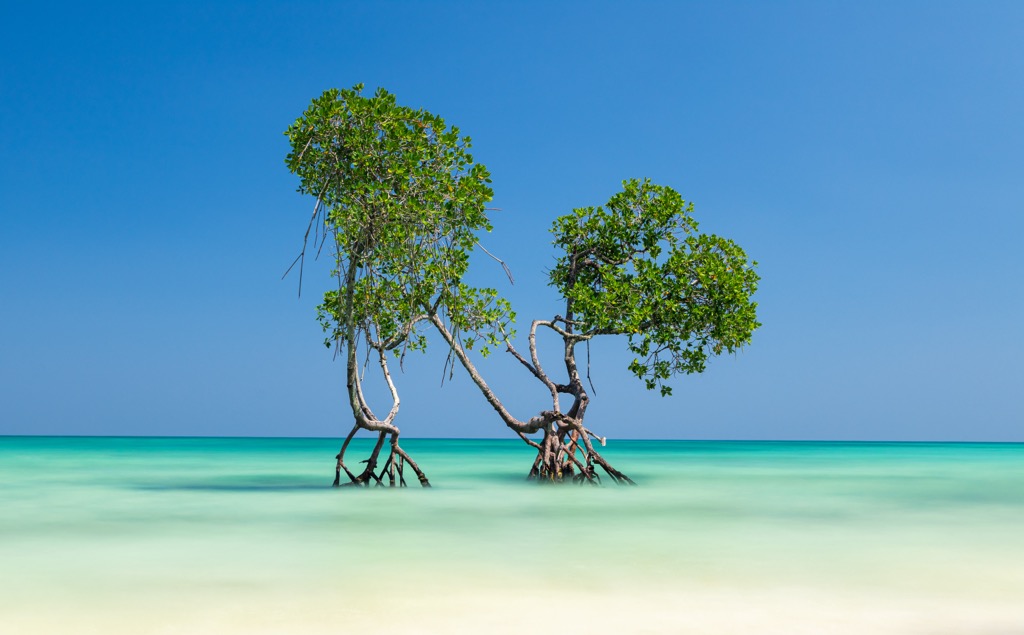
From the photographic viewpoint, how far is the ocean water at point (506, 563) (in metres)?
5.34

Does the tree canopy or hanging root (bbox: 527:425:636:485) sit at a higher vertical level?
the tree canopy

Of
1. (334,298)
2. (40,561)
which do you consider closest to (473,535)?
(40,561)

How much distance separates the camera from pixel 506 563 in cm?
734

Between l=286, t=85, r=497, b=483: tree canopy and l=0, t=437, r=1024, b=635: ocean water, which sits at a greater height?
l=286, t=85, r=497, b=483: tree canopy

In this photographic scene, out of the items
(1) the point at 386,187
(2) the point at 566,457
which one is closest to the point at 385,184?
(1) the point at 386,187

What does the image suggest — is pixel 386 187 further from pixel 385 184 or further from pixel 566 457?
pixel 566 457

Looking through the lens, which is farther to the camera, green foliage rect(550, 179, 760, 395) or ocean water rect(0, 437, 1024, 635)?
green foliage rect(550, 179, 760, 395)

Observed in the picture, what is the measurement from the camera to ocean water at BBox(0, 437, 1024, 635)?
5.34 m

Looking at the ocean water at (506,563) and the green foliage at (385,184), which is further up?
the green foliage at (385,184)

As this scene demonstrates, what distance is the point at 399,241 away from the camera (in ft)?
39.0

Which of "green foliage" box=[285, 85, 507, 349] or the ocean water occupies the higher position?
Result: "green foliage" box=[285, 85, 507, 349]

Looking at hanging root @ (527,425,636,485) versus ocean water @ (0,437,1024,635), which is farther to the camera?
hanging root @ (527,425,636,485)

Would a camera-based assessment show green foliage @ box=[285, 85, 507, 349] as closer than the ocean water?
No

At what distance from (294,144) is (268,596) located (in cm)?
708
